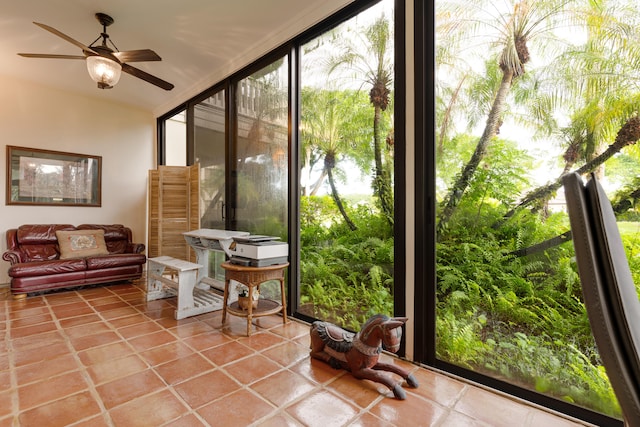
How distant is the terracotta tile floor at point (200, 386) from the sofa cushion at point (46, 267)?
1077mm

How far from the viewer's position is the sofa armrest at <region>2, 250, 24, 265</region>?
3670 millimetres

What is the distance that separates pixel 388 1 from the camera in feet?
7.87

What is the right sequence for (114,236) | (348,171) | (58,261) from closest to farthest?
(348,171) → (58,261) → (114,236)

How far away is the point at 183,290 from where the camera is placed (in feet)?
9.75

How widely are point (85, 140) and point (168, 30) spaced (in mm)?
2953

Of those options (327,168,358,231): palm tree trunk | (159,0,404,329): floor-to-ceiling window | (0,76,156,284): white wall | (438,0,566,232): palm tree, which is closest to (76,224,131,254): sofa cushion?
(0,76,156,284): white wall

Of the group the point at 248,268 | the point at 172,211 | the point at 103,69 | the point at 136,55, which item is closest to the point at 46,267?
the point at 172,211

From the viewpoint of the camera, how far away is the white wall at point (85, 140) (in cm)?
425

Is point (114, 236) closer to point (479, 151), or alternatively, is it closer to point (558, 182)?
point (479, 151)

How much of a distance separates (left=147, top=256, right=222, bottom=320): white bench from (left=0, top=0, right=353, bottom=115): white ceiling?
2.43m

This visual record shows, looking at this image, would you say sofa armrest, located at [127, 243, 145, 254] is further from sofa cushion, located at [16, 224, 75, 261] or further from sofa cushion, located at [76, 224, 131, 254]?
sofa cushion, located at [16, 224, 75, 261]

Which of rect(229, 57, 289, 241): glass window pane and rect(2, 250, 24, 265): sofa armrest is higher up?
rect(229, 57, 289, 241): glass window pane

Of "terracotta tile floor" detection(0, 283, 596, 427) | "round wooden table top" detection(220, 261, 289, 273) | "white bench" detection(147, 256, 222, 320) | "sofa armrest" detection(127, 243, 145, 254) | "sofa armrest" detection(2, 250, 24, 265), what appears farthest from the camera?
"sofa armrest" detection(127, 243, 145, 254)

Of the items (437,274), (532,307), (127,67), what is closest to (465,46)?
(437,274)
